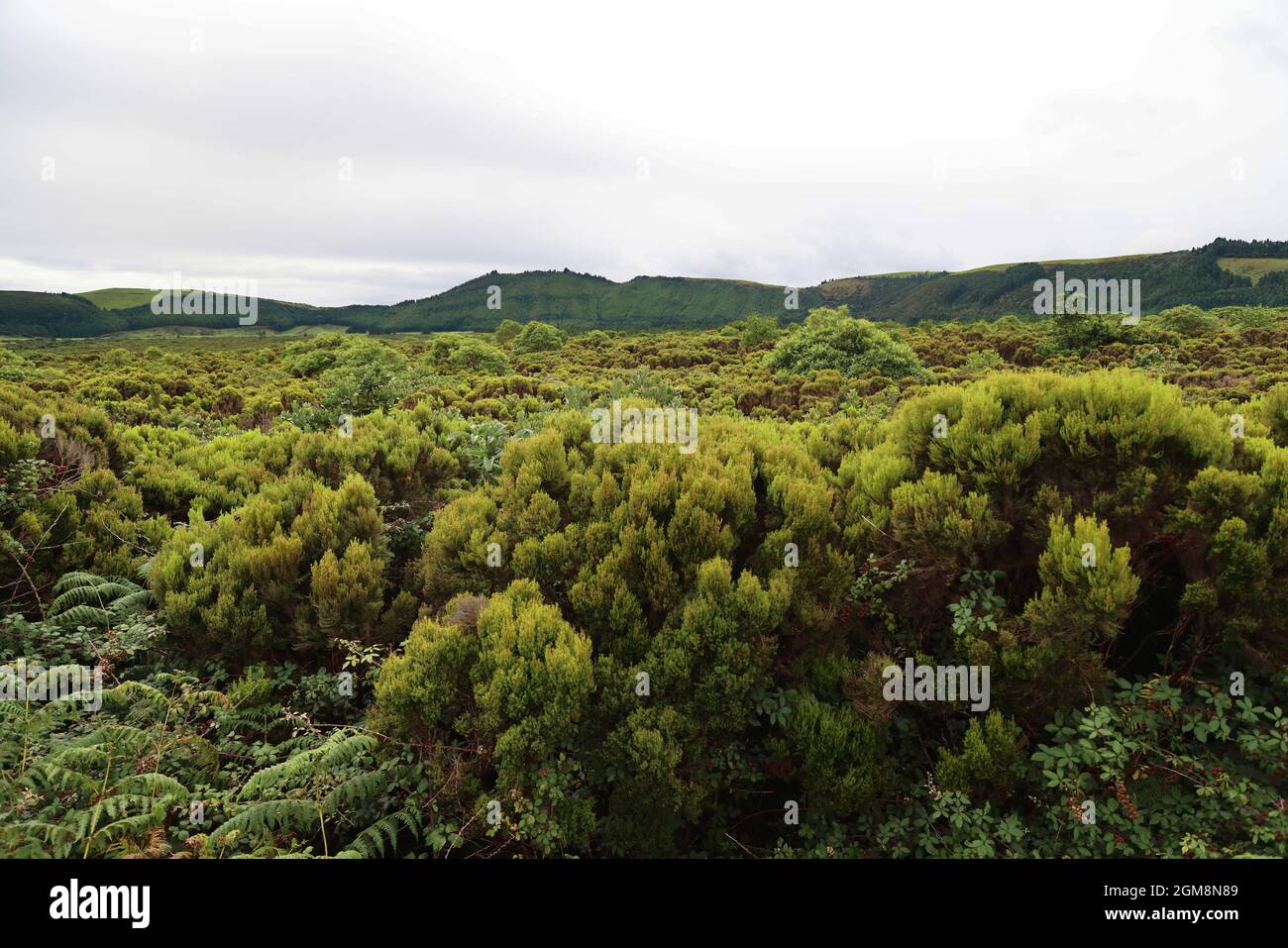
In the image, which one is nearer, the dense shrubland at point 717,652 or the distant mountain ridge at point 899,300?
the dense shrubland at point 717,652

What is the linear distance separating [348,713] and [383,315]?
20571 cm

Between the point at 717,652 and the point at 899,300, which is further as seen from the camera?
the point at 899,300

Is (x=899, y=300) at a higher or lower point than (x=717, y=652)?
higher

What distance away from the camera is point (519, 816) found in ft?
11.4

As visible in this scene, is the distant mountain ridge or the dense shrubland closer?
the dense shrubland

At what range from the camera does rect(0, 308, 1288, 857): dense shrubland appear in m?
3.43

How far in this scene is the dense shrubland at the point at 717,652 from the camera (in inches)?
135

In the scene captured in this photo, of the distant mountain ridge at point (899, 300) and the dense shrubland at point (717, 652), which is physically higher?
the distant mountain ridge at point (899, 300)

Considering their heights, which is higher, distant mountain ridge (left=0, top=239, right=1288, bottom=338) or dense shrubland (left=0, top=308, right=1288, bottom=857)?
distant mountain ridge (left=0, top=239, right=1288, bottom=338)

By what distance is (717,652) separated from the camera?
3.96 m

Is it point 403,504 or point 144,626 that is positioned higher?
point 403,504
